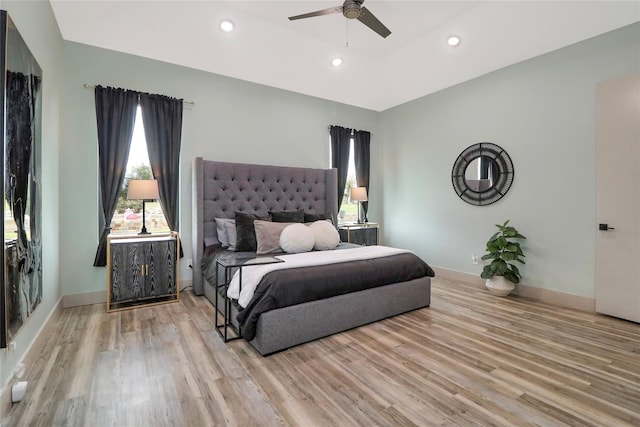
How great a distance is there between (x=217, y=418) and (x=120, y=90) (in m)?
3.59

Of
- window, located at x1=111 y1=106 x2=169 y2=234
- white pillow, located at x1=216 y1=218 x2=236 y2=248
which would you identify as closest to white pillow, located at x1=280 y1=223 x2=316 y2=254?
white pillow, located at x1=216 y1=218 x2=236 y2=248

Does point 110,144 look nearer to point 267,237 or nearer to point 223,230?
point 223,230

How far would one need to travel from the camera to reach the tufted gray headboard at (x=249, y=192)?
388cm

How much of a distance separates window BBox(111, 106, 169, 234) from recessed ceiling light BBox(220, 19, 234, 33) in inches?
54.4

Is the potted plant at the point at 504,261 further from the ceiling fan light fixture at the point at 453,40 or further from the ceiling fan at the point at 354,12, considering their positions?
the ceiling fan at the point at 354,12

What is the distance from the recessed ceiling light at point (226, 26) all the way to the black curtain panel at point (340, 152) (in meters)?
2.17


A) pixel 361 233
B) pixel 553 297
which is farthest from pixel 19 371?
pixel 553 297

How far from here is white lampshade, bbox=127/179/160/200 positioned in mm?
3393

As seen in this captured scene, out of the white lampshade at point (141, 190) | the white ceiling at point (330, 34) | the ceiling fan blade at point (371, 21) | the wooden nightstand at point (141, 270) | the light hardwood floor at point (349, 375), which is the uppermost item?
the white ceiling at point (330, 34)

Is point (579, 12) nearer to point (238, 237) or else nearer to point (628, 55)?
point (628, 55)

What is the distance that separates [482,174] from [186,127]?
4.02m

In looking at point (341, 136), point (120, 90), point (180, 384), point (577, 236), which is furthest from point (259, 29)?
point (577, 236)

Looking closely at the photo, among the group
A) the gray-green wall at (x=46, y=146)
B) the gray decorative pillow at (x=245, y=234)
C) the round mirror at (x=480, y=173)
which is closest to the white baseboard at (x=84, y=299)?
the gray-green wall at (x=46, y=146)

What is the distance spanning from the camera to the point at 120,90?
357cm
